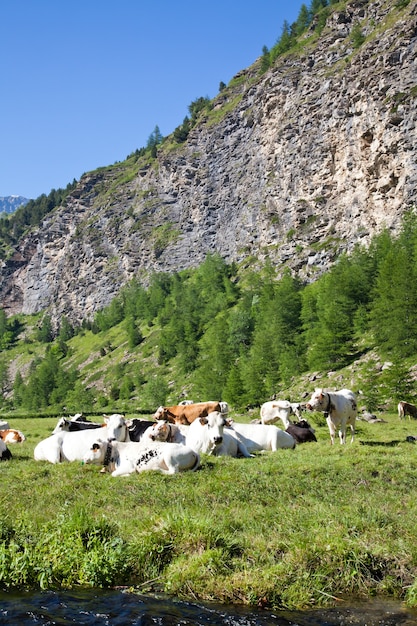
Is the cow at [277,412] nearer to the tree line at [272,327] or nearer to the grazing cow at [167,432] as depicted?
the grazing cow at [167,432]

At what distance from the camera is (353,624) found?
20.6 ft

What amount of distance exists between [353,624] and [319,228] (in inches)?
4749

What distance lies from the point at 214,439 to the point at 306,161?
12386cm

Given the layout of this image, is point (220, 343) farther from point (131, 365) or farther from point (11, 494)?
point (11, 494)

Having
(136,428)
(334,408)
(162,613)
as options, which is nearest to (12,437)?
(136,428)

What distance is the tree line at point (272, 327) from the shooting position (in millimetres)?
58500

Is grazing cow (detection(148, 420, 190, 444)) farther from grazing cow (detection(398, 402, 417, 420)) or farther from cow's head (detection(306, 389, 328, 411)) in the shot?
grazing cow (detection(398, 402, 417, 420))

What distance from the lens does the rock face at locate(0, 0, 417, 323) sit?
102 meters

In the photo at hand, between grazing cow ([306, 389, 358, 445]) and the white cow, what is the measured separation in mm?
7803

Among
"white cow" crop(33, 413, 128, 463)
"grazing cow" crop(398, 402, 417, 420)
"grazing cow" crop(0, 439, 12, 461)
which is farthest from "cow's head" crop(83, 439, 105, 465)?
"grazing cow" crop(398, 402, 417, 420)

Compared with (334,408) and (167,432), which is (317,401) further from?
(167,432)

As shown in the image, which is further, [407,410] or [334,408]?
[407,410]

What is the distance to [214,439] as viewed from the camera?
53.7ft

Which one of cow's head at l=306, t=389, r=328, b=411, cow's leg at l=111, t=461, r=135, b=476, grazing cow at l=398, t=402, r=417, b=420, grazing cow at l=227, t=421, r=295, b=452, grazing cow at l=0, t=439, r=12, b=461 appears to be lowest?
grazing cow at l=398, t=402, r=417, b=420
